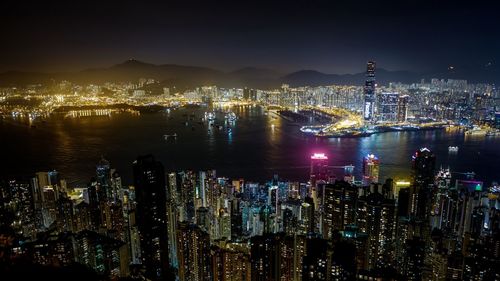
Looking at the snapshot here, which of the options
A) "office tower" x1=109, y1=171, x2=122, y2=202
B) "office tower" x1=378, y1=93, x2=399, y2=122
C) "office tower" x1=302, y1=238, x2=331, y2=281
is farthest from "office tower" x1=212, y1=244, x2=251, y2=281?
"office tower" x1=378, y1=93, x2=399, y2=122

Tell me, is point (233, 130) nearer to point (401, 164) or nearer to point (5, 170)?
point (401, 164)

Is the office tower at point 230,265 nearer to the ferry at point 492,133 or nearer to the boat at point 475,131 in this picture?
the boat at point 475,131

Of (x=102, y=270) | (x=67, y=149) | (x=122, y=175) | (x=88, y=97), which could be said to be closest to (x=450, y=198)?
(x=102, y=270)

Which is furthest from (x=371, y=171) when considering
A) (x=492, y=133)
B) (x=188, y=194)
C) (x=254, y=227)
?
(x=492, y=133)

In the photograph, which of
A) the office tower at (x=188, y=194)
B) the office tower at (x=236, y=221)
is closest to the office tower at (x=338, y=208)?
the office tower at (x=236, y=221)

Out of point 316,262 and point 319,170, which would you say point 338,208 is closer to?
point 316,262

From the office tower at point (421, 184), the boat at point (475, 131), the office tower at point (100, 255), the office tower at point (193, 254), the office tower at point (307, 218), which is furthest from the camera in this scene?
the boat at point (475, 131)

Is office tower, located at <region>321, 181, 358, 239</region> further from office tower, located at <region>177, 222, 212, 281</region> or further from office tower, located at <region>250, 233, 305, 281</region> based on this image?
office tower, located at <region>177, 222, 212, 281</region>
